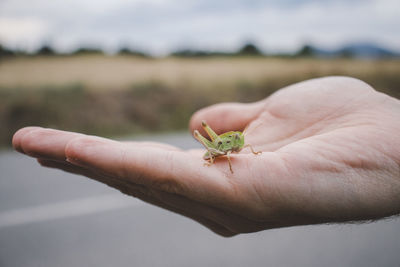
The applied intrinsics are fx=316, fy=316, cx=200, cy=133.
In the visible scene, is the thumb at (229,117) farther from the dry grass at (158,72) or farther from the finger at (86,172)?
the dry grass at (158,72)

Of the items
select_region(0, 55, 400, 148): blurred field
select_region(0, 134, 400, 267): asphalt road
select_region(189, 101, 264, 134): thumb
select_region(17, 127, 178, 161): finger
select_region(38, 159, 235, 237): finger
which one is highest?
select_region(17, 127, 178, 161): finger

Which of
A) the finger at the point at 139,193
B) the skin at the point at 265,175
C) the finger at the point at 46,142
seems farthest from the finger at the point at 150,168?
the finger at the point at 139,193

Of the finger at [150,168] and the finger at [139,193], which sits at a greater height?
the finger at [150,168]

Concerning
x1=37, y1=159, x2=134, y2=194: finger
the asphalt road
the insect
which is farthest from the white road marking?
the insect

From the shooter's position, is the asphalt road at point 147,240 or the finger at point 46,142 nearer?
the finger at point 46,142

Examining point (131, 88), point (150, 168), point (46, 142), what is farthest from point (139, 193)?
point (131, 88)

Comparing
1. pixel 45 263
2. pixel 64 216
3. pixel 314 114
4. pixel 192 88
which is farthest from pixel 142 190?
pixel 192 88

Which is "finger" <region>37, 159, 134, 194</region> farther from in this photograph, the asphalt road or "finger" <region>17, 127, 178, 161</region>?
the asphalt road

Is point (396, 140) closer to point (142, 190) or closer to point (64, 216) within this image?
point (142, 190)
